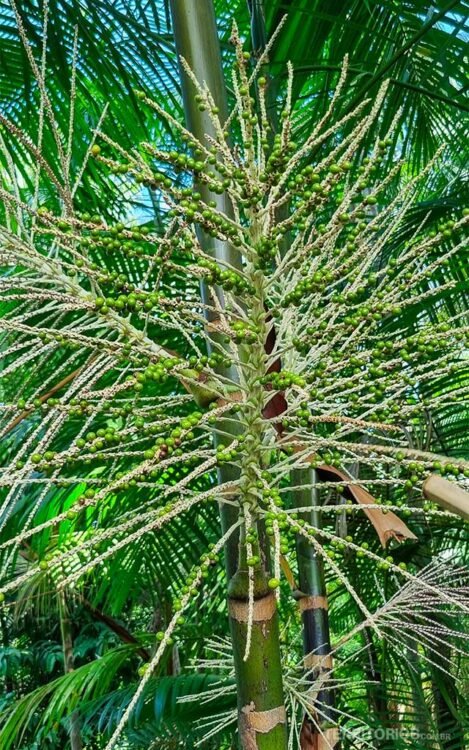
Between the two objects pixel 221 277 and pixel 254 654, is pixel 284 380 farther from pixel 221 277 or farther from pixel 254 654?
pixel 254 654

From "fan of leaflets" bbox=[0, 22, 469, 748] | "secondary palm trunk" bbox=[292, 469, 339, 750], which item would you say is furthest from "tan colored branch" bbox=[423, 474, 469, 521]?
"secondary palm trunk" bbox=[292, 469, 339, 750]

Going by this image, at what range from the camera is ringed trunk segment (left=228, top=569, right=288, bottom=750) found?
1.82 feet

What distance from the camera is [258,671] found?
1.83 feet

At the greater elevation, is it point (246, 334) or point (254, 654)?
point (246, 334)

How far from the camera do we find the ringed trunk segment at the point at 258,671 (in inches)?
21.8

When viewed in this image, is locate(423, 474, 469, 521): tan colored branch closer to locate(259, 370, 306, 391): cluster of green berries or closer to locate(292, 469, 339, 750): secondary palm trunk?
locate(259, 370, 306, 391): cluster of green berries

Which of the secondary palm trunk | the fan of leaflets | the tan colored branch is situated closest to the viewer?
the tan colored branch

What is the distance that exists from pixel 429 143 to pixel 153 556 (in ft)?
3.94

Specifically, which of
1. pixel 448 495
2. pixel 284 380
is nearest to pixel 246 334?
pixel 284 380

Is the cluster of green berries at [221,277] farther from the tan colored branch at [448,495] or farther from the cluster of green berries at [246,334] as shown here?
the tan colored branch at [448,495]

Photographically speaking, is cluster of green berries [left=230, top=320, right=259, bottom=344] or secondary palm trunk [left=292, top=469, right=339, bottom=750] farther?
secondary palm trunk [left=292, top=469, right=339, bottom=750]

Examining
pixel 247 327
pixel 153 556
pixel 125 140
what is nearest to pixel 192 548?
pixel 153 556

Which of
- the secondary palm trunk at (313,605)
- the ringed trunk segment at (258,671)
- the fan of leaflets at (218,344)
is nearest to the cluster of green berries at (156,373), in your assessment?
the fan of leaflets at (218,344)

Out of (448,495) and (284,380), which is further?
(284,380)
